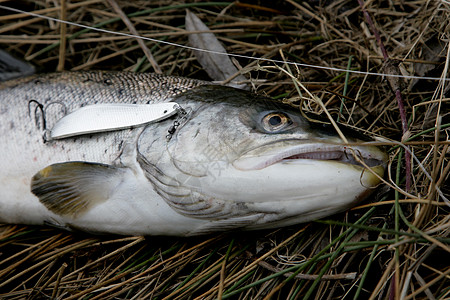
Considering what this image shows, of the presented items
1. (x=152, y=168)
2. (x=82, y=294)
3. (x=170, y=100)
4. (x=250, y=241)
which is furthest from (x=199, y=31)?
(x=82, y=294)

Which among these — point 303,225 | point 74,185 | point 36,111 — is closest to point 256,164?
point 303,225

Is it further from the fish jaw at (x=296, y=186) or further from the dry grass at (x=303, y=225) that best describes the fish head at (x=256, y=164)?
the dry grass at (x=303, y=225)

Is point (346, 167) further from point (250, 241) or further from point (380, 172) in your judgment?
point (250, 241)

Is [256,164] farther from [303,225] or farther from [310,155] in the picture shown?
[303,225]

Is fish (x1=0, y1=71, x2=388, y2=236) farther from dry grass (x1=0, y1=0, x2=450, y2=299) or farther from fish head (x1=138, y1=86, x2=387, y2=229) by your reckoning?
dry grass (x1=0, y1=0, x2=450, y2=299)

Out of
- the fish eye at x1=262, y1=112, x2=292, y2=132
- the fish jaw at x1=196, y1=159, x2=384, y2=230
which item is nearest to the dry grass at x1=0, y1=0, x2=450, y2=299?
the fish jaw at x1=196, y1=159, x2=384, y2=230

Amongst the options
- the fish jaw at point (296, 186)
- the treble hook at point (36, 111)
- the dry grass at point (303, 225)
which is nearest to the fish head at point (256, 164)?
the fish jaw at point (296, 186)

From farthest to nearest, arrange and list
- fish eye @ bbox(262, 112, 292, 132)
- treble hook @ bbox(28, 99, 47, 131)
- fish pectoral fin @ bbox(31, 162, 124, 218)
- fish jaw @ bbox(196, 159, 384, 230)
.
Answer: treble hook @ bbox(28, 99, 47, 131)
fish pectoral fin @ bbox(31, 162, 124, 218)
fish eye @ bbox(262, 112, 292, 132)
fish jaw @ bbox(196, 159, 384, 230)
